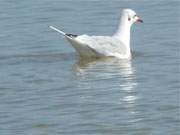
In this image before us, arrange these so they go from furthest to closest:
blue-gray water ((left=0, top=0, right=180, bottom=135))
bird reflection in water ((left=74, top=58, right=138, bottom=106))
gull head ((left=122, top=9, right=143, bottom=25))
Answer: gull head ((left=122, top=9, right=143, bottom=25)), bird reflection in water ((left=74, top=58, right=138, bottom=106)), blue-gray water ((left=0, top=0, right=180, bottom=135))

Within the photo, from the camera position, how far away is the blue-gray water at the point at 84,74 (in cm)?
1068

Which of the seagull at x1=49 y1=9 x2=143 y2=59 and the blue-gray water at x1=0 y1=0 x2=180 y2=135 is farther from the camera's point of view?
the seagull at x1=49 y1=9 x2=143 y2=59

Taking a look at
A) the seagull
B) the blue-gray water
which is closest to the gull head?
the blue-gray water

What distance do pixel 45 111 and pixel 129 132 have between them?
4.66 feet

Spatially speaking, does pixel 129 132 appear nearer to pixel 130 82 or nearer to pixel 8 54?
pixel 130 82

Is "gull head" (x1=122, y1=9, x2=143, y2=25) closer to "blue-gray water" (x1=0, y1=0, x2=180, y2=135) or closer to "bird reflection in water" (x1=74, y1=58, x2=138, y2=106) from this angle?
"blue-gray water" (x1=0, y1=0, x2=180, y2=135)

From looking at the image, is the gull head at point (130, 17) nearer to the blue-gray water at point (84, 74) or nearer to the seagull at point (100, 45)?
the blue-gray water at point (84, 74)

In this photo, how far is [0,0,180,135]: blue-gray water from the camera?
10680 millimetres

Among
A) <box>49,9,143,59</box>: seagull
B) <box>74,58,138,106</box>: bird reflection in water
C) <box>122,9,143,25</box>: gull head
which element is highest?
<box>122,9,143,25</box>: gull head

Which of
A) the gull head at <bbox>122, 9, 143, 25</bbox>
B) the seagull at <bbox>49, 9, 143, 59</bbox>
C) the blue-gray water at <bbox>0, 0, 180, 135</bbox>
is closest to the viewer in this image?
the blue-gray water at <bbox>0, 0, 180, 135</bbox>

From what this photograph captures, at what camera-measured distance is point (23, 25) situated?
55.7ft

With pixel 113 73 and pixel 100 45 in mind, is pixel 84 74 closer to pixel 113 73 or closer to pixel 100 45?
pixel 113 73

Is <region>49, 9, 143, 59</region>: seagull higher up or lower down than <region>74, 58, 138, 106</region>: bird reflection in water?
higher up

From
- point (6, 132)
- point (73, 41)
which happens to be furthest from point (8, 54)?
point (6, 132)
